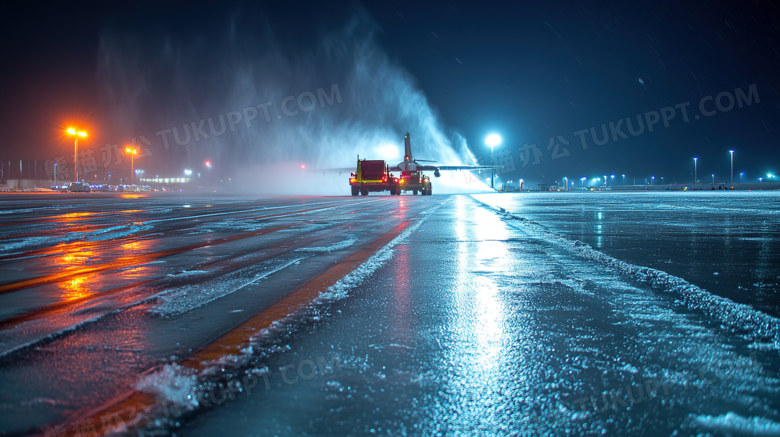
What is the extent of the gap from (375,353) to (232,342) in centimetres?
88

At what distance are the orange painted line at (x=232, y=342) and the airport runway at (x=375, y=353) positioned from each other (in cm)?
1

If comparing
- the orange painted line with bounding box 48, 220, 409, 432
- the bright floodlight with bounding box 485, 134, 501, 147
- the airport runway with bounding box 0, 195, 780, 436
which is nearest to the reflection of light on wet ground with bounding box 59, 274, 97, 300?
the airport runway with bounding box 0, 195, 780, 436

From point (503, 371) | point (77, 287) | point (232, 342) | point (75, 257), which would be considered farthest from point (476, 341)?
point (75, 257)

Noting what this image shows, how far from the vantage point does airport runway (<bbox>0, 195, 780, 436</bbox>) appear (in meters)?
2.15

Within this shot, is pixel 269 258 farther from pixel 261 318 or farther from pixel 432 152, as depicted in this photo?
pixel 432 152

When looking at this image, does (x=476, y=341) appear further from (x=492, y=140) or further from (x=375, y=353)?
(x=492, y=140)

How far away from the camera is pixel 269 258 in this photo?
6.96 m

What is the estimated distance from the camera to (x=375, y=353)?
2957 millimetres

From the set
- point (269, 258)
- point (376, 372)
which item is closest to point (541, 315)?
point (376, 372)

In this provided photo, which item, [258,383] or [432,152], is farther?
[432,152]

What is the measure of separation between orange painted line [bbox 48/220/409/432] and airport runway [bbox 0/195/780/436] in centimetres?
1

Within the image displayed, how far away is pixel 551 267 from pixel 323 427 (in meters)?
4.67

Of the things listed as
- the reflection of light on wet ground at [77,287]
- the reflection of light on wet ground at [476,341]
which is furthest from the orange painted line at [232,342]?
the reflection of light on wet ground at [77,287]

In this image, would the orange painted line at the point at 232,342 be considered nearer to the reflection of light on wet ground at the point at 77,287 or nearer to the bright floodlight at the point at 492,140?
the reflection of light on wet ground at the point at 77,287
